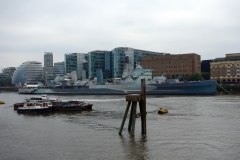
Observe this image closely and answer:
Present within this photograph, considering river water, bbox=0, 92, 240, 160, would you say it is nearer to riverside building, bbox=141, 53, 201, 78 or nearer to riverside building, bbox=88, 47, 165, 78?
riverside building, bbox=141, 53, 201, 78

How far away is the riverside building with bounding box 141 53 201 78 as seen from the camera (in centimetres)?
11862

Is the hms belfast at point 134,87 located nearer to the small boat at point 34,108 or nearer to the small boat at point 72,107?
the small boat at point 72,107

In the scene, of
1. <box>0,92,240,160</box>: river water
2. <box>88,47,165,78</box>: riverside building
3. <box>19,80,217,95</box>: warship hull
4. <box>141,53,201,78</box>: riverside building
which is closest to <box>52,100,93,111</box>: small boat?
<box>0,92,240,160</box>: river water

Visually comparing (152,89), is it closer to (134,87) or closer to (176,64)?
(134,87)

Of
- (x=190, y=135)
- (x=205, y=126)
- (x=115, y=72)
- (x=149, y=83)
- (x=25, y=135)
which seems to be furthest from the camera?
(x=115, y=72)

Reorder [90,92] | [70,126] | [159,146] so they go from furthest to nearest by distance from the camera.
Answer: [90,92]
[70,126]
[159,146]

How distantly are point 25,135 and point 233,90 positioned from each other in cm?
6766

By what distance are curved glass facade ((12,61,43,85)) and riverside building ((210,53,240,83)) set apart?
383 feet

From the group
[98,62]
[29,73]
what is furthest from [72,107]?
[29,73]

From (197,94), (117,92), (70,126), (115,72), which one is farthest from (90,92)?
(70,126)

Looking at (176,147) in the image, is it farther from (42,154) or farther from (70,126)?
(70,126)

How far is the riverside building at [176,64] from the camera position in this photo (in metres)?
119

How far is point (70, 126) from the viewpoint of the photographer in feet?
90.2

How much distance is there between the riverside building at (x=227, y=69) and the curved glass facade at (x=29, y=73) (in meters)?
117
